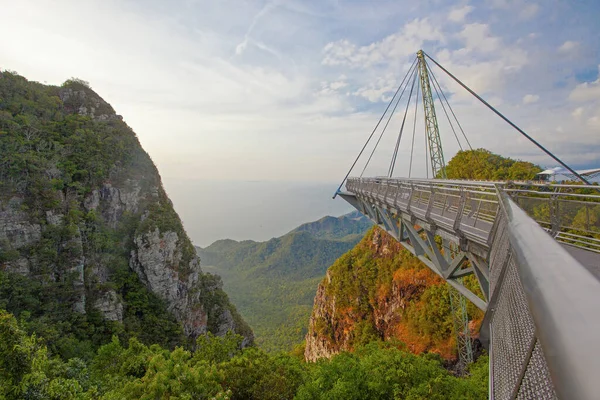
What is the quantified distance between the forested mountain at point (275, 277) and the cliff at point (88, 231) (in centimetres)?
3338

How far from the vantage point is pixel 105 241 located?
105 ft

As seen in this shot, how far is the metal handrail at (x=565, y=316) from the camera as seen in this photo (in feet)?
1.55

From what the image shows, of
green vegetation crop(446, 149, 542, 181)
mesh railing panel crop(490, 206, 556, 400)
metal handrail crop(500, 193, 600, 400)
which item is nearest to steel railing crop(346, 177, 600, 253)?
mesh railing panel crop(490, 206, 556, 400)

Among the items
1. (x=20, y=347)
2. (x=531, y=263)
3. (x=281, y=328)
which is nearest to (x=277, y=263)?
(x=281, y=328)

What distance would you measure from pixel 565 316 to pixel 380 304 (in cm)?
3304

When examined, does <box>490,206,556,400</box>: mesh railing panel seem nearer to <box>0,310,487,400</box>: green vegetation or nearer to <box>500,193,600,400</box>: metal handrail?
<box>500,193,600,400</box>: metal handrail

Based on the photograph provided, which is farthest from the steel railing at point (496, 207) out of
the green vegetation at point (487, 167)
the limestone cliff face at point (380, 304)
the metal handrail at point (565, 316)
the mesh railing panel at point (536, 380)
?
the green vegetation at point (487, 167)

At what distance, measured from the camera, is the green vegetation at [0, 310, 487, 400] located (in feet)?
26.8

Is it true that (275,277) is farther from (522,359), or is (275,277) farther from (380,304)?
(522,359)

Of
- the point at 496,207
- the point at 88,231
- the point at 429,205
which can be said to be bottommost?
the point at 88,231

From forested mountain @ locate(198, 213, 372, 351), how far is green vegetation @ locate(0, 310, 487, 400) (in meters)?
54.1

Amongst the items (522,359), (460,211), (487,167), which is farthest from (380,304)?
(522,359)

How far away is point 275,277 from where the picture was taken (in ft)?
406

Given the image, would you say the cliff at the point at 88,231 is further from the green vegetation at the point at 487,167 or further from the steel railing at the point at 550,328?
the green vegetation at the point at 487,167
